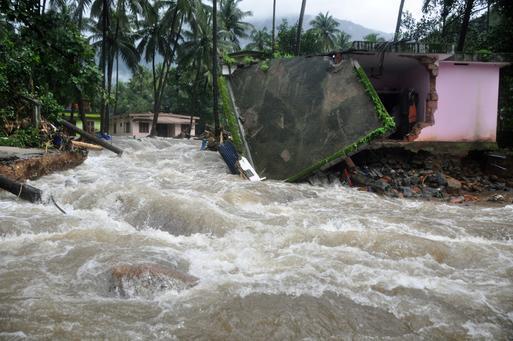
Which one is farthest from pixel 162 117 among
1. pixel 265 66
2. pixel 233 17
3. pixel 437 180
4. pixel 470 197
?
pixel 470 197

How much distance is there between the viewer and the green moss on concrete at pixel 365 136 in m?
10.2

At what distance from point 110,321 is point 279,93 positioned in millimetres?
9439

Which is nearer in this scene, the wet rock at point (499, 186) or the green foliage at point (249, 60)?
the wet rock at point (499, 186)

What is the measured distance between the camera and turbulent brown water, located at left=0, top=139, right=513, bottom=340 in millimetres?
3506

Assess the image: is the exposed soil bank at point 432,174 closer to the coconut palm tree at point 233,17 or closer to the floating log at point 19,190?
the floating log at point 19,190

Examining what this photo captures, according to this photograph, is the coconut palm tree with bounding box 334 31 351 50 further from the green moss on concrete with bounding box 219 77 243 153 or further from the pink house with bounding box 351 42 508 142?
the green moss on concrete with bounding box 219 77 243 153

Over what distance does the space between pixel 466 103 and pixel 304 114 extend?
4725mm

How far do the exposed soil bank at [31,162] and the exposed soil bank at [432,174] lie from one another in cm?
637

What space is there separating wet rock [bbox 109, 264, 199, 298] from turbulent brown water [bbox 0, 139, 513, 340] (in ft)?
0.33

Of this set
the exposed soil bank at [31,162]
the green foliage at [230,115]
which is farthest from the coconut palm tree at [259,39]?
the exposed soil bank at [31,162]

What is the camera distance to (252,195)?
8688 mm

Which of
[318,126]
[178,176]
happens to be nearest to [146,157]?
[178,176]

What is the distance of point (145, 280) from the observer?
4129 millimetres

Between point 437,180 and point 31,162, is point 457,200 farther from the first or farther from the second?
point 31,162
